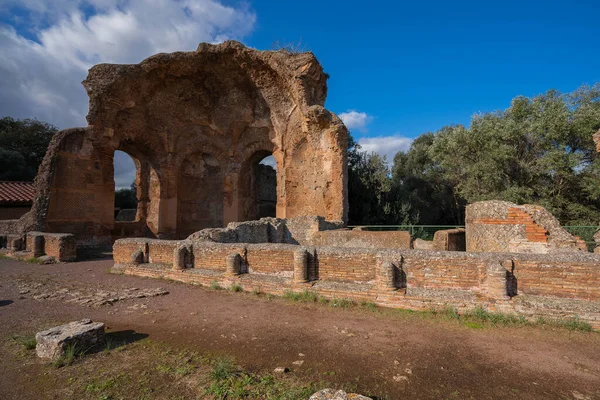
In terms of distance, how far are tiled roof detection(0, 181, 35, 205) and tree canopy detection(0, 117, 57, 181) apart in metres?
9.94

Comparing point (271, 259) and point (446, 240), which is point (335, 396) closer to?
point (271, 259)

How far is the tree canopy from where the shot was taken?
1093 inches

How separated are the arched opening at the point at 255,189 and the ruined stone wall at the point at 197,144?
0.10 m

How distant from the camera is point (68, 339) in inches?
146

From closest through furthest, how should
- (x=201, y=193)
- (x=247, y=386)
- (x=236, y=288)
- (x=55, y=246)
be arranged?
1. (x=247, y=386)
2. (x=236, y=288)
3. (x=55, y=246)
4. (x=201, y=193)

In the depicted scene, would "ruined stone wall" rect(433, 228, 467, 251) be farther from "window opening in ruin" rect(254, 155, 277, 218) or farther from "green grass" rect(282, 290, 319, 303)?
"window opening in ruin" rect(254, 155, 277, 218)

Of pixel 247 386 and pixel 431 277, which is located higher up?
pixel 431 277

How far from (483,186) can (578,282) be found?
43.3 ft

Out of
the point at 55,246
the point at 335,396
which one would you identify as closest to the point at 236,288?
the point at 335,396

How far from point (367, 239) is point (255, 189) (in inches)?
459

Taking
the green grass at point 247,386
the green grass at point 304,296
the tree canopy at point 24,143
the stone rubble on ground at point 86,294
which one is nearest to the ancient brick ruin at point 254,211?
the green grass at point 304,296

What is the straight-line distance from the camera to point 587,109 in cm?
1442

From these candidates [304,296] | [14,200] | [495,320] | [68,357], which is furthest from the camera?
[14,200]

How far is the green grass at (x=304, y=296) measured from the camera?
5.87 m
